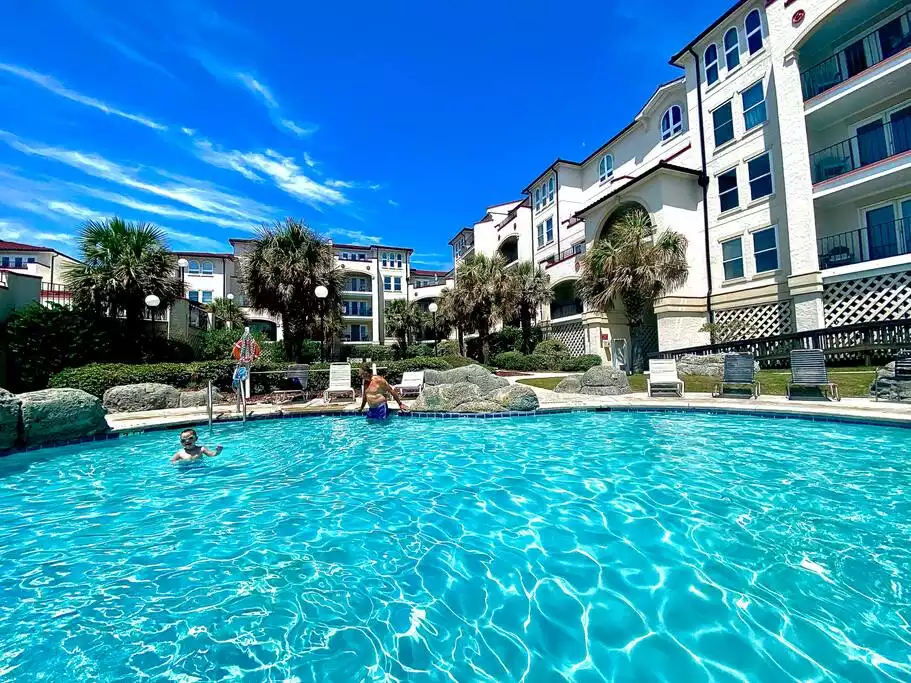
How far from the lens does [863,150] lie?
16.0 m

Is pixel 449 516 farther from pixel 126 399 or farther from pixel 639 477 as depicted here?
pixel 126 399

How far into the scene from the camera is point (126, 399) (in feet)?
38.2

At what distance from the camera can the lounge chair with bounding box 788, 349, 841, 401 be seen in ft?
32.8

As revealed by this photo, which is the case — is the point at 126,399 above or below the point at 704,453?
above

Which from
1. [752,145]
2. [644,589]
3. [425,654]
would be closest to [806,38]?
[752,145]

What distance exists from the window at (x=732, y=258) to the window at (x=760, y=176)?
2186 millimetres

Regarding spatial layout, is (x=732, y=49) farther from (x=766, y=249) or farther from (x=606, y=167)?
(x=606, y=167)

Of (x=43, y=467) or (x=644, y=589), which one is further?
(x=43, y=467)

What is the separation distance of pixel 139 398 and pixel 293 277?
26.5 ft

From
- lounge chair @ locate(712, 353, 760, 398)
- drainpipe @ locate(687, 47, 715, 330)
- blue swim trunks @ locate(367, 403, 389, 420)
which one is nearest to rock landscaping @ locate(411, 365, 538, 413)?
blue swim trunks @ locate(367, 403, 389, 420)

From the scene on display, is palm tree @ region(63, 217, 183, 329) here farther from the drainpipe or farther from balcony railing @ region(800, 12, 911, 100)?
balcony railing @ region(800, 12, 911, 100)

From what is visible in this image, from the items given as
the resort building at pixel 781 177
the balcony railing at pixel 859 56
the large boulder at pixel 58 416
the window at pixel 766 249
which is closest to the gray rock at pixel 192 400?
the large boulder at pixel 58 416

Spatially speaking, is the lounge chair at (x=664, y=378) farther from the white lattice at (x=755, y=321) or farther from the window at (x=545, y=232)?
the window at (x=545, y=232)

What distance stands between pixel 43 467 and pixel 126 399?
5.53m
